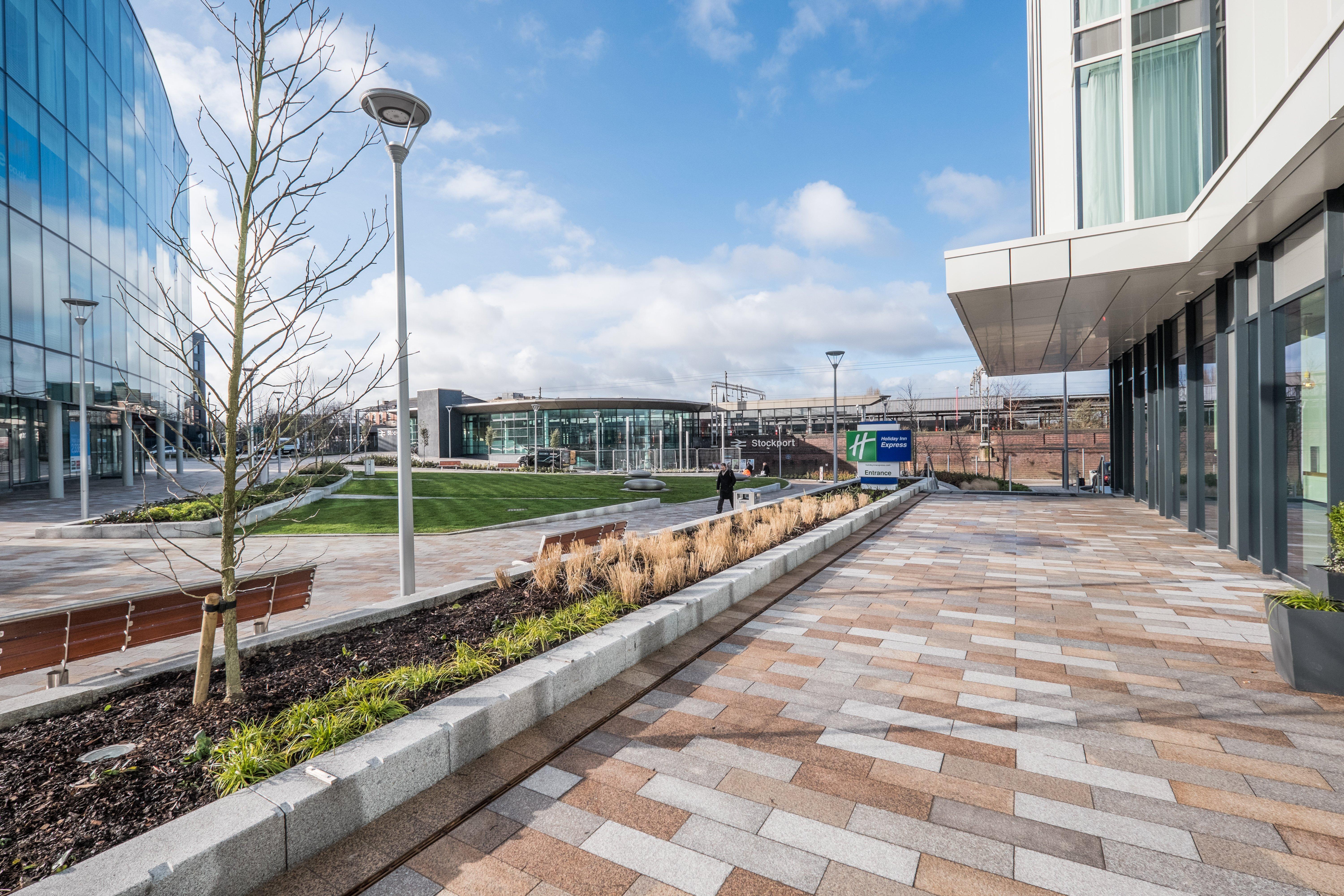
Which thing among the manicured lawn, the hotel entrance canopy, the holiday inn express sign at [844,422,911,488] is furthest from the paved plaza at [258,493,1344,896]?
the holiday inn express sign at [844,422,911,488]

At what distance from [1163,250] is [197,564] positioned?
1833cm

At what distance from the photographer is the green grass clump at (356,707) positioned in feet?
10.4

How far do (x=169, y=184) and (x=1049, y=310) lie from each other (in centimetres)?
4797

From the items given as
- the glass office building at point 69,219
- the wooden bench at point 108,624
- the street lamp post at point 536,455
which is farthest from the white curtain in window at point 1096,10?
the street lamp post at point 536,455

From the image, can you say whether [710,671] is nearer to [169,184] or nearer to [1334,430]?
[1334,430]

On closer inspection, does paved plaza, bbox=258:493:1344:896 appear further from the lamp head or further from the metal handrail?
the lamp head

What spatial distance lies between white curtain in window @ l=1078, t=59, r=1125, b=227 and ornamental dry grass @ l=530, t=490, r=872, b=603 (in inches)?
362

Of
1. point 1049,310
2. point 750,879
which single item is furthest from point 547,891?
point 1049,310

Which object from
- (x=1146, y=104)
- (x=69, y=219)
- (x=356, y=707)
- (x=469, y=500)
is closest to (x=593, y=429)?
(x=469, y=500)

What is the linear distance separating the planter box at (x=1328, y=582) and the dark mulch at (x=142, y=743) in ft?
22.5

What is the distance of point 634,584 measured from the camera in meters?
6.52

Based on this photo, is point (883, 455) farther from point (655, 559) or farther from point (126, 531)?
point (126, 531)

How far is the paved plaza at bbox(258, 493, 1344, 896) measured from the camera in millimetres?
2842

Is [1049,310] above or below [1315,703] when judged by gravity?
above
